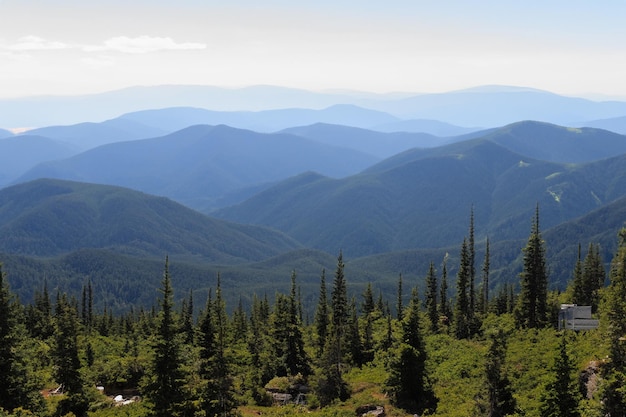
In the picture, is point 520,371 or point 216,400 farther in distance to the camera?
point 520,371

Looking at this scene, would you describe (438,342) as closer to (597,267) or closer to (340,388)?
(340,388)

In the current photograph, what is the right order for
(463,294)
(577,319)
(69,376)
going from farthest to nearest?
1. (463,294)
2. (577,319)
3. (69,376)

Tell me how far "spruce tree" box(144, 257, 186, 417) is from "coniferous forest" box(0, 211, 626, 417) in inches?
2.6

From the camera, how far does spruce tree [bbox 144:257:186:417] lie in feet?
113

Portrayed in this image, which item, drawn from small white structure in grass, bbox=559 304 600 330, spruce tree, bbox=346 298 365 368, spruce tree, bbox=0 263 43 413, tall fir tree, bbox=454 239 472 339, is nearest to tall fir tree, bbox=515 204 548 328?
tall fir tree, bbox=454 239 472 339

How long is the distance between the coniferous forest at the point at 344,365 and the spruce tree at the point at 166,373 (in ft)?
0.21

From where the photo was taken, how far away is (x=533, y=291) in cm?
7100

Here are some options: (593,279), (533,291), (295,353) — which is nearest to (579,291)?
(593,279)

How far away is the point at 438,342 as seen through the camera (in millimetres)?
70125

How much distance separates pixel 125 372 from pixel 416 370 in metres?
31.9

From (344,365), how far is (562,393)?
3698cm

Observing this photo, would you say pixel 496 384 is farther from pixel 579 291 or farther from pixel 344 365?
pixel 579 291

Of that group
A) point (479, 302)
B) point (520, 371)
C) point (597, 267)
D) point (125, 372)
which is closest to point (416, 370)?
point (520, 371)

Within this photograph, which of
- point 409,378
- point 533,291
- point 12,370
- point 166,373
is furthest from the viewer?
point 533,291
